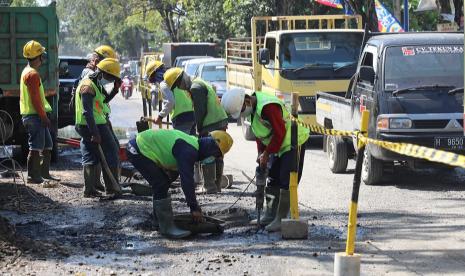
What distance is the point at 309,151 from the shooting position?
18.3 metres

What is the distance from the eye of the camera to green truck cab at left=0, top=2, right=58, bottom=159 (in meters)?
15.8

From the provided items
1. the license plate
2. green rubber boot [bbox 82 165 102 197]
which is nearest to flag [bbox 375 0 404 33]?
the license plate

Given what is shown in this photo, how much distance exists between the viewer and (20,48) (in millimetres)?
15867

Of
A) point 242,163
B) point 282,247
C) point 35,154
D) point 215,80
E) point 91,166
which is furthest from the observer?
point 215,80

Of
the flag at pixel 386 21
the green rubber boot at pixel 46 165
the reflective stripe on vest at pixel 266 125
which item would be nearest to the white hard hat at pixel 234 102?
the reflective stripe on vest at pixel 266 125

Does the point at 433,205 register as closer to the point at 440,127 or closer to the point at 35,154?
the point at 440,127

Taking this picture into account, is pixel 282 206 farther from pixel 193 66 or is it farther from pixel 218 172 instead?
pixel 193 66

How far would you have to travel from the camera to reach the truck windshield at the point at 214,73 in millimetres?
28984

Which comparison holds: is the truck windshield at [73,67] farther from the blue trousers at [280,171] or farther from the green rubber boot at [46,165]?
the blue trousers at [280,171]

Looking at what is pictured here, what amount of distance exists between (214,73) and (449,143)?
1741 cm

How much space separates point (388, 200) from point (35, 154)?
16.4ft

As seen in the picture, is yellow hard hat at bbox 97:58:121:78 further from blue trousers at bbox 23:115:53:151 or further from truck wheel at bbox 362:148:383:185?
truck wheel at bbox 362:148:383:185

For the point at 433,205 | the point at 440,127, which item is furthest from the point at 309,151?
the point at 433,205

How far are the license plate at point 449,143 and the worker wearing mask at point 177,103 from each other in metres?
3.22
